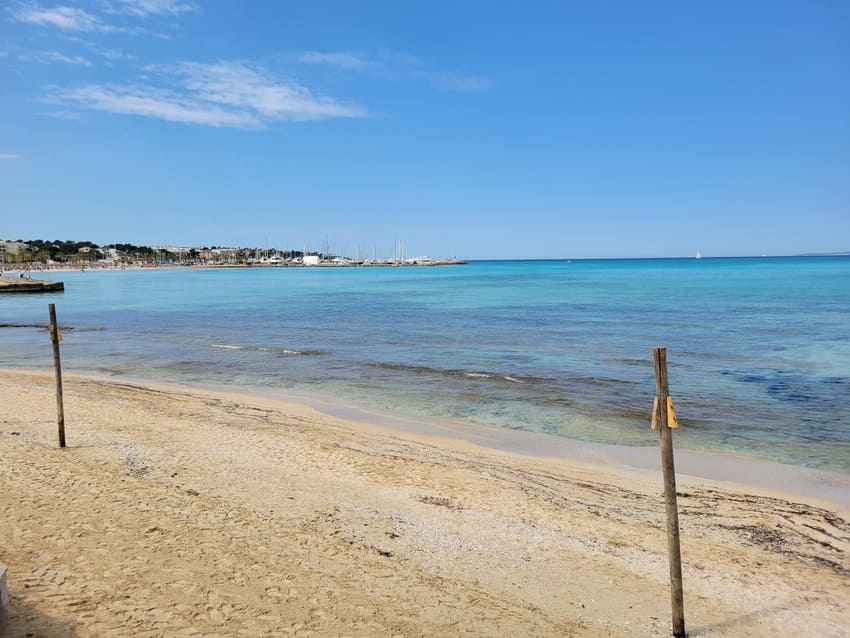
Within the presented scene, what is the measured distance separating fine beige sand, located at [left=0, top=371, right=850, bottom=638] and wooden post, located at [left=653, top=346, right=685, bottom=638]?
0.93 ft

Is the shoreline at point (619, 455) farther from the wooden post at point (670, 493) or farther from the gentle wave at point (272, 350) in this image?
the gentle wave at point (272, 350)

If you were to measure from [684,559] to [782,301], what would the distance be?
51431 millimetres

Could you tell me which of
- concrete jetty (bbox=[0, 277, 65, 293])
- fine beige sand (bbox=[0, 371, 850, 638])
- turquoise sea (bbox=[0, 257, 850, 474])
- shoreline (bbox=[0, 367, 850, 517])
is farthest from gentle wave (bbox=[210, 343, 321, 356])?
concrete jetty (bbox=[0, 277, 65, 293])

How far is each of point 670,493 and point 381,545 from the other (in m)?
3.21

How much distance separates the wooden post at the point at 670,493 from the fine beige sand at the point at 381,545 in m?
0.28

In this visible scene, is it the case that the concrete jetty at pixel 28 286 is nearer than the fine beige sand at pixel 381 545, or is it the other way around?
the fine beige sand at pixel 381 545

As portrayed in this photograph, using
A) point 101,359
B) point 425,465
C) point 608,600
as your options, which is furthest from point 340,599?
point 101,359

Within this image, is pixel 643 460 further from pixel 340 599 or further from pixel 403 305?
pixel 403 305

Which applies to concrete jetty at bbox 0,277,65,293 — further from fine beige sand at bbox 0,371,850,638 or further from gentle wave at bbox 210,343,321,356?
fine beige sand at bbox 0,371,850,638

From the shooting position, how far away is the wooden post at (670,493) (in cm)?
450

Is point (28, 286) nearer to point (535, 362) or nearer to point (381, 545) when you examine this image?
point (535, 362)

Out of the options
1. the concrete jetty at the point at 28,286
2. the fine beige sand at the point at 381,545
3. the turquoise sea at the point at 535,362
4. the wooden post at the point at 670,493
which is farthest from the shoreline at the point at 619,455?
the concrete jetty at the point at 28,286

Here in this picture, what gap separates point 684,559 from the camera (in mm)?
6387

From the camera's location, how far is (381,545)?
6.55m
